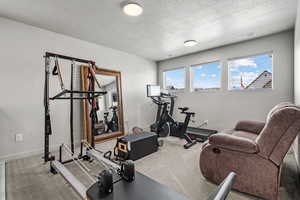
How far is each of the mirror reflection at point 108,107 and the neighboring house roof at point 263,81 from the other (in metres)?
3.63

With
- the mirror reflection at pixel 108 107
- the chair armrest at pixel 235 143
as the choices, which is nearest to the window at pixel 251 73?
the chair armrest at pixel 235 143

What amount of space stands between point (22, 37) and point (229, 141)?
3851 mm

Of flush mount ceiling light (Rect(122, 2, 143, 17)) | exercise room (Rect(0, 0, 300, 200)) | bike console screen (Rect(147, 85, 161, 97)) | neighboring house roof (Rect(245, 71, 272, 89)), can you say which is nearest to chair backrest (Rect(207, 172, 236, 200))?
exercise room (Rect(0, 0, 300, 200))

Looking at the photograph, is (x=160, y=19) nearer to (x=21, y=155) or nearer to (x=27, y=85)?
(x=27, y=85)

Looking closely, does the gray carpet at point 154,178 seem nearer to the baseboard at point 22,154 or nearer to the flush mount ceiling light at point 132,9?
the baseboard at point 22,154

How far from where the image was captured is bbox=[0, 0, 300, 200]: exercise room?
159 centimetres

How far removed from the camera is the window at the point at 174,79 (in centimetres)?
500

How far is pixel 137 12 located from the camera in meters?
2.30

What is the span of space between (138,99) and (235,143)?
350cm

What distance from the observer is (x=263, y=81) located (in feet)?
11.5

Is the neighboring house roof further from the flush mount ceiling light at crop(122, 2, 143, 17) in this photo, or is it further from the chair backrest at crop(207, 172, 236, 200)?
the chair backrest at crop(207, 172, 236, 200)

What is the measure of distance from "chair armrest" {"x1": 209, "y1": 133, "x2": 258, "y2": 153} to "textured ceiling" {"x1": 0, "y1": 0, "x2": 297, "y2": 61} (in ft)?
6.46

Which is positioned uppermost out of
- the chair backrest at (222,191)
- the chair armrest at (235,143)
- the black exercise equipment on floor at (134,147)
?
the chair backrest at (222,191)

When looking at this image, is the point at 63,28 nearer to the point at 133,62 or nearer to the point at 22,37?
the point at 22,37
